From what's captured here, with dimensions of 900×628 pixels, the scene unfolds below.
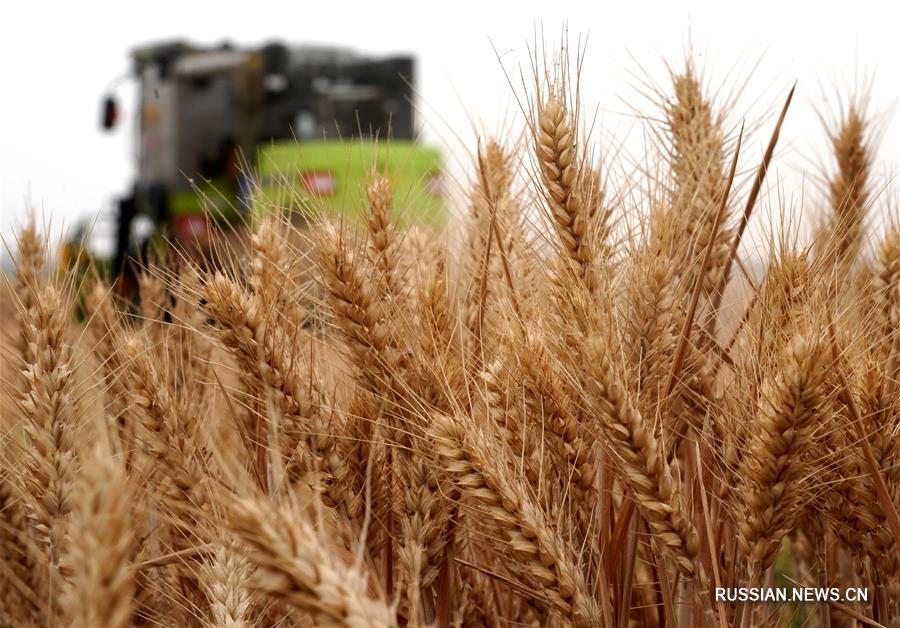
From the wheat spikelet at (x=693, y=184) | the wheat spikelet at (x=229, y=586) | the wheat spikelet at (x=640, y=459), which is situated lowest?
the wheat spikelet at (x=229, y=586)

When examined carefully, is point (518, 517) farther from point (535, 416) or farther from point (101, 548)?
point (101, 548)

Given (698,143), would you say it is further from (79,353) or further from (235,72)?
(235,72)

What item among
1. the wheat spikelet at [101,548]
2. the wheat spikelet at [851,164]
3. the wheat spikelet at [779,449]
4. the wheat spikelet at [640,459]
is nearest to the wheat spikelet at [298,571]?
the wheat spikelet at [101,548]

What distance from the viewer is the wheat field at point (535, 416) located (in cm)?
119

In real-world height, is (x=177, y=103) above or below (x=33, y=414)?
above

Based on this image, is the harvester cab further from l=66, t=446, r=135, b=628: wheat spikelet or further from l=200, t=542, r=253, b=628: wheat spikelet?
l=66, t=446, r=135, b=628: wheat spikelet

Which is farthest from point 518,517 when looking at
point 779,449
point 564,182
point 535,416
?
point 564,182

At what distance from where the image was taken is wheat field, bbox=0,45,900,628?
3.91 feet

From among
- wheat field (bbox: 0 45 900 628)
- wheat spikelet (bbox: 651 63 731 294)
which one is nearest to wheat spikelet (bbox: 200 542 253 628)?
wheat field (bbox: 0 45 900 628)

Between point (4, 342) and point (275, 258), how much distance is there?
0.72 m

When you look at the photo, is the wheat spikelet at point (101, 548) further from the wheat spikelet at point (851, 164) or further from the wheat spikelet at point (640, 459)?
the wheat spikelet at point (851, 164)

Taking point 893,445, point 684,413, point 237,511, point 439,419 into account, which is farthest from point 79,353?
point 893,445

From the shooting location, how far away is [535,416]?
130 cm

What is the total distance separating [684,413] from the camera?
4.73ft
